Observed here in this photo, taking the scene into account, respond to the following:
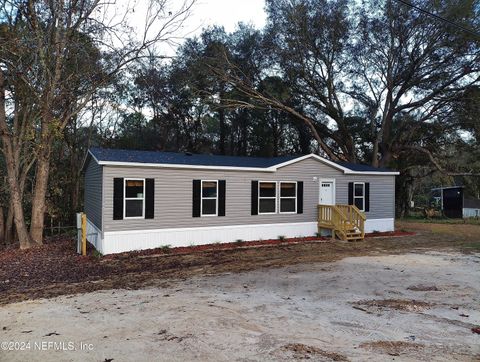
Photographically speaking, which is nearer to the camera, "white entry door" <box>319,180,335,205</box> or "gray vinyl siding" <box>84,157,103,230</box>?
"gray vinyl siding" <box>84,157,103,230</box>

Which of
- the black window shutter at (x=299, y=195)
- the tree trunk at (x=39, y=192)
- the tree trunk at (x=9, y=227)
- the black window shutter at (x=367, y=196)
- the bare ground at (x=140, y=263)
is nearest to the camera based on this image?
the bare ground at (x=140, y=263)

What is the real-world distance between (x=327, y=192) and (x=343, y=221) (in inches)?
61.9

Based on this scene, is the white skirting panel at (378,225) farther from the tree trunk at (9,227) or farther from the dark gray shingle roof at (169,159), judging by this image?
the tree trunk at (9,227)

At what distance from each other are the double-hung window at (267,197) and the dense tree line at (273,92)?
20.7ft

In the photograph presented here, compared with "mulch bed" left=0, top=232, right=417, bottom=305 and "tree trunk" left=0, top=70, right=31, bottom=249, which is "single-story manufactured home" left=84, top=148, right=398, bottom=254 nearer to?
"mulch bed" left=0, top=232, right=417, bottom=305

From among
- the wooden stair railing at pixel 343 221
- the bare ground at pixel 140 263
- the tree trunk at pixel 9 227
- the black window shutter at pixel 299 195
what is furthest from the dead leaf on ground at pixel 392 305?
the tree trunk at pixel 9 227

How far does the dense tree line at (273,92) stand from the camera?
43.2 ft

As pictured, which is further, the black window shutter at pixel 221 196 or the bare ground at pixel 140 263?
the black window shutter at pixel 221 196

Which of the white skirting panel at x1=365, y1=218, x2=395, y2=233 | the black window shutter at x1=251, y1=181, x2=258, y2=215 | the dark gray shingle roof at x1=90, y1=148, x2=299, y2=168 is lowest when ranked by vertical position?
the white skirting panel at x1=365, y1=218, x2=395, y2=233

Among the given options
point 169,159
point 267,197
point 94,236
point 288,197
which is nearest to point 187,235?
point 169,159

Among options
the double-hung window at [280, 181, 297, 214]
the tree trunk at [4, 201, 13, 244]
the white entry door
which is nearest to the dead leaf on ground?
the double-hung window at [280, 181, 297, 214]

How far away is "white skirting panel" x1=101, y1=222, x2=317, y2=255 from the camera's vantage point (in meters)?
11.2

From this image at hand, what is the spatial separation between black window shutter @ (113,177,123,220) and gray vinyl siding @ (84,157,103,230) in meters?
0.55

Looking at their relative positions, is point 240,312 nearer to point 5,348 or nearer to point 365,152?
point 5,348
